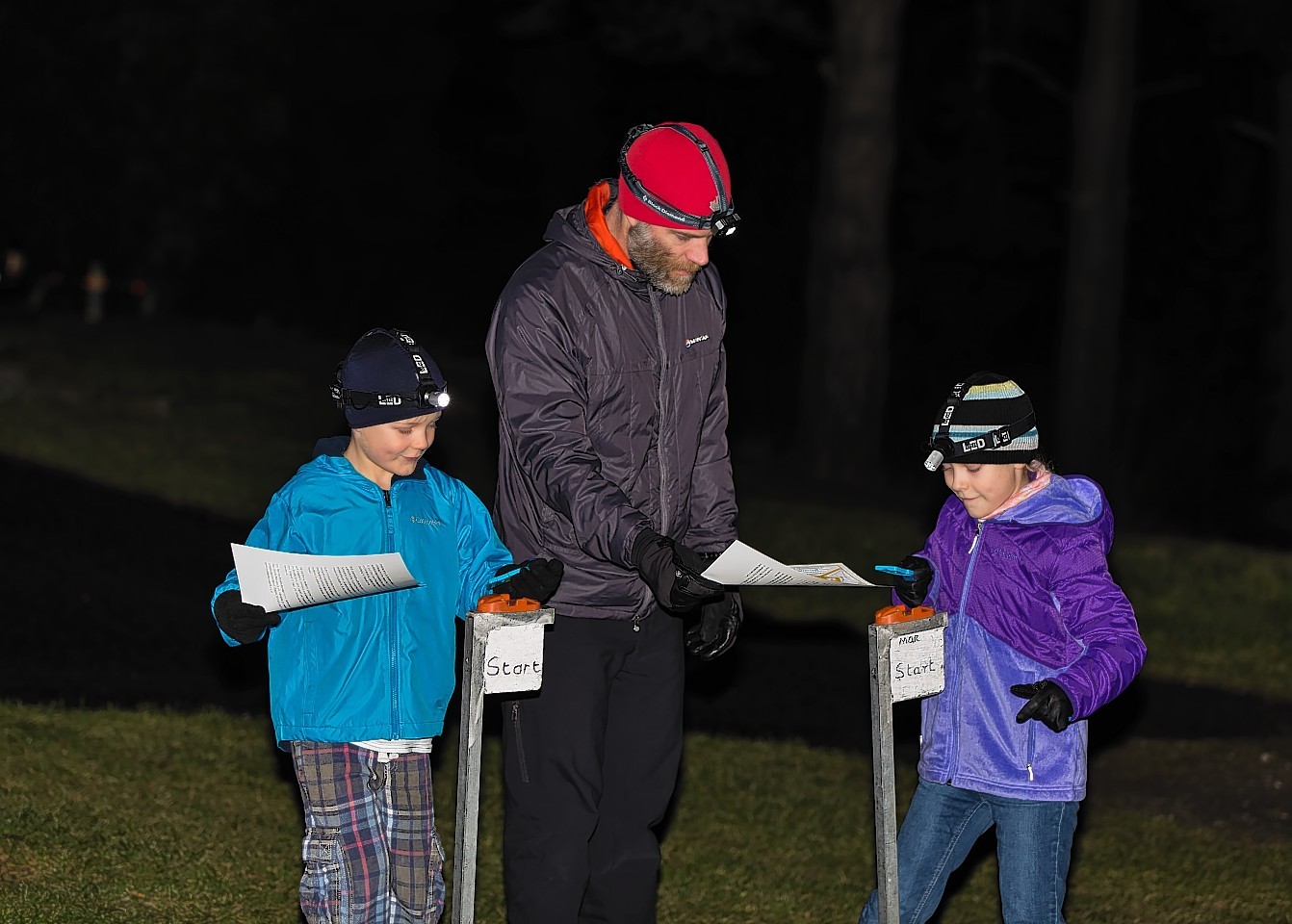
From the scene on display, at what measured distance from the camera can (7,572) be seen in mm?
11781

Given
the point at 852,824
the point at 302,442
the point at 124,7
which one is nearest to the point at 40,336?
the point at 302,442

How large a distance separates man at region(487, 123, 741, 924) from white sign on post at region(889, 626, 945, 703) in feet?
1.59

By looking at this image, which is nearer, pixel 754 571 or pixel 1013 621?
pixel 754 571

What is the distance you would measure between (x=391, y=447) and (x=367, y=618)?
452mm

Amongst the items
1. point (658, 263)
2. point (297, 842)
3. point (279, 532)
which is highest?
point (658, 263)

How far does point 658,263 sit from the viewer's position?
492 cm

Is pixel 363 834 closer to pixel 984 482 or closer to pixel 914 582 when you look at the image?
pixel 914 582

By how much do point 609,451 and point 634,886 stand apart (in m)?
1.21

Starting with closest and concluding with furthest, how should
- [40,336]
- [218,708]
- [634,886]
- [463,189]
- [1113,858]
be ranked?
[634,886], [1113,858], [218,708], [40,336], [463,189]

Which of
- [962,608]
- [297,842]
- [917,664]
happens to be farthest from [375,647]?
[297,842]

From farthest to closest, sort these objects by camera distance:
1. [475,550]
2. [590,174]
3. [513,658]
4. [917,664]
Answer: [590,174]
[475,550]
[917,664]
[513,658]

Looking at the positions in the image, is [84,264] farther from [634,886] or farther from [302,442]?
[634,886]

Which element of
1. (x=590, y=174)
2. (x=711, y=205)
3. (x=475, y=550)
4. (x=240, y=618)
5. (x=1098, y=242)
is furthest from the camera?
(x=590, y=174)

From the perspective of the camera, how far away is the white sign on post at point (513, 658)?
4438 mm
